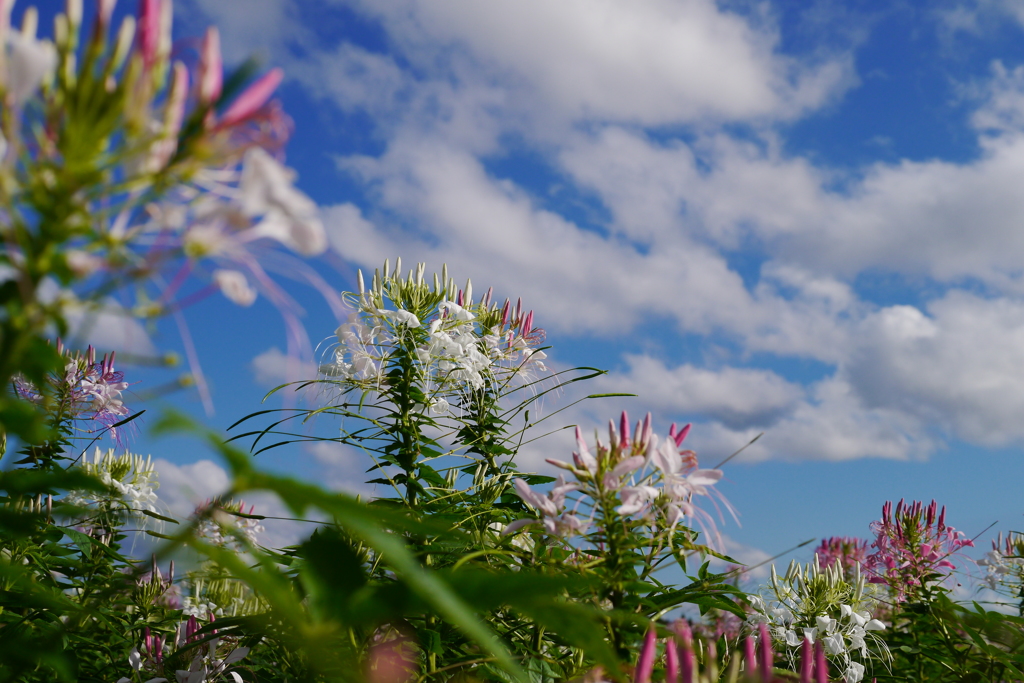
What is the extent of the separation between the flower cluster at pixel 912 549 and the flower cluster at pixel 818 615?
1.37ft

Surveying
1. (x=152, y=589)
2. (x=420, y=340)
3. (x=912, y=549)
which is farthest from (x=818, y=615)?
(x=152, y=589)

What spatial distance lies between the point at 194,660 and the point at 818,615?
10.8ft

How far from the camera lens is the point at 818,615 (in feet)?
12.7

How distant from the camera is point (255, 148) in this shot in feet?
2.96

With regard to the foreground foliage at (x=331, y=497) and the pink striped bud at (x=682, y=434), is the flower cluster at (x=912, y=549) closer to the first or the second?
the foreground foliage at (x=331, y=497)

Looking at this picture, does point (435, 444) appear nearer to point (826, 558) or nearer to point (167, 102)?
point (167, 102)

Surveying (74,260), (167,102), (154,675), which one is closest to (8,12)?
(167,102)

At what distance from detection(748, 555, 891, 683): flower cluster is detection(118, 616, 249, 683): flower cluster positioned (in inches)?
101

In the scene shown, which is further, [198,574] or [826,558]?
[826,558]

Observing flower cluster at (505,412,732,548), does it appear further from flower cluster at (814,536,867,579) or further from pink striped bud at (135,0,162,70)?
flower cluster at (814,536,867,579)

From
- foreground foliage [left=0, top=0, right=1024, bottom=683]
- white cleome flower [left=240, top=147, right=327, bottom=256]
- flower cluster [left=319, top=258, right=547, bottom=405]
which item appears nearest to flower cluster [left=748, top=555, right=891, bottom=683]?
foreground foliage [left=0, top=0, right=1024, bottom=683]

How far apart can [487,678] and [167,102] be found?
200 centimetres

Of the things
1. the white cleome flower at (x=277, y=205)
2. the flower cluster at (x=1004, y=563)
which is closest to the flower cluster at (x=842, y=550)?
the flower cluster at (x=1004, y=563)

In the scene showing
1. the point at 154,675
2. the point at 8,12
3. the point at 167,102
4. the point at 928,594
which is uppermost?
the point at 8,12
